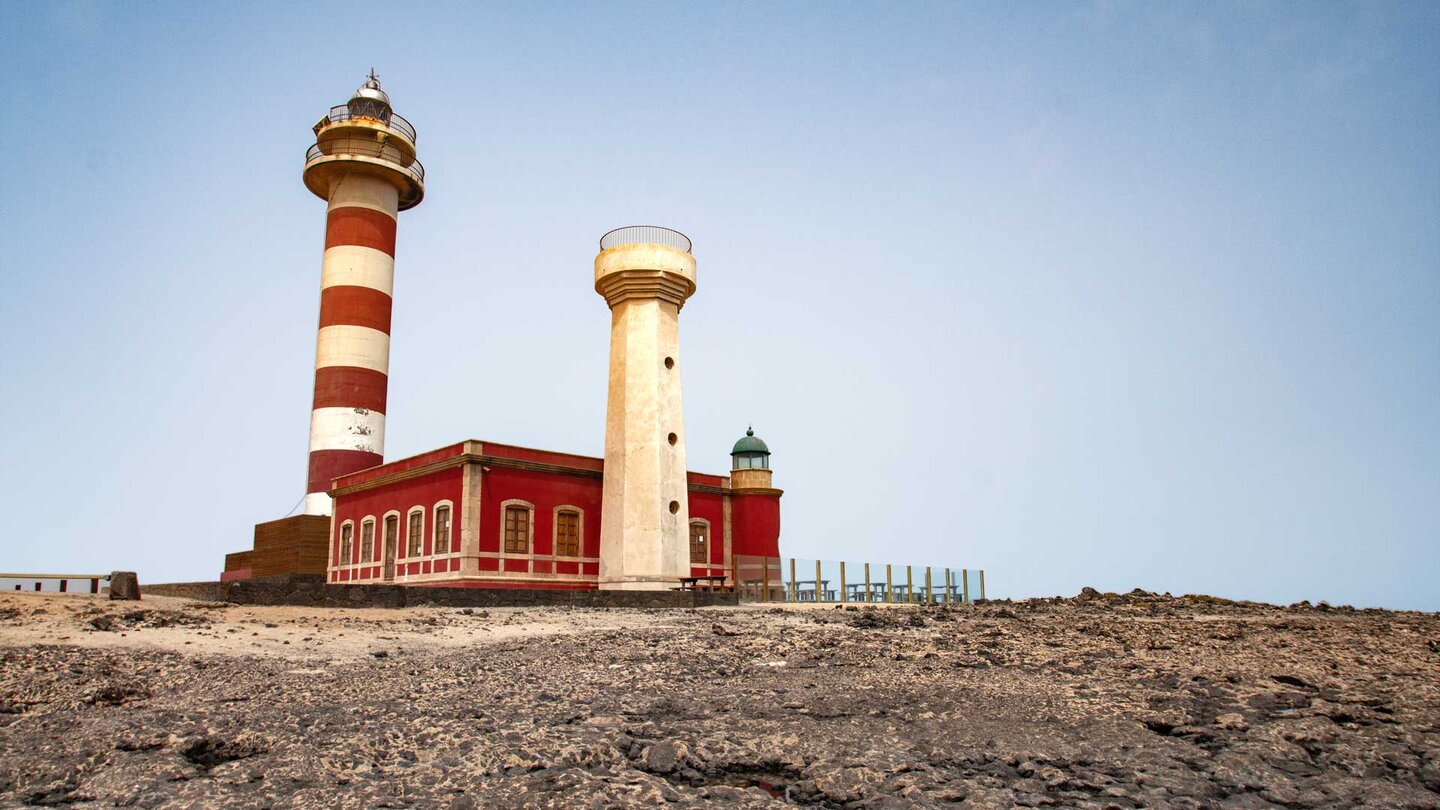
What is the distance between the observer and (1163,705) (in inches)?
283

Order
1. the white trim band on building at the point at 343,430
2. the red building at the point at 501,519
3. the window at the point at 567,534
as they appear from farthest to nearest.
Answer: the white trim band on building at the point at 343,430
the window at the point at 567,534
the red building at the point at 501,519

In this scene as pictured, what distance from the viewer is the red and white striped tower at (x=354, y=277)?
28875 mm

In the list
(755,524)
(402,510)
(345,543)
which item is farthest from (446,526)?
(755,524)

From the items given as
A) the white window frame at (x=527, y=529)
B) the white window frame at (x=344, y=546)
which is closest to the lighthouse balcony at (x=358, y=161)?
the white window frame at (x=344, y=546)

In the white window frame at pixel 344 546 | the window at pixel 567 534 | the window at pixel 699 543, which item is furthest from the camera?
the white window frame at pixel 344 546

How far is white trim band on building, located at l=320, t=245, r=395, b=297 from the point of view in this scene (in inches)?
1166

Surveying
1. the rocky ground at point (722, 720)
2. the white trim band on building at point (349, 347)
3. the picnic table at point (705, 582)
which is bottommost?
the rocky ground at point (722, 720)

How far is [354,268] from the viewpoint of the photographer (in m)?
29.7

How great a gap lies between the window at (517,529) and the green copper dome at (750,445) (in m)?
7.63

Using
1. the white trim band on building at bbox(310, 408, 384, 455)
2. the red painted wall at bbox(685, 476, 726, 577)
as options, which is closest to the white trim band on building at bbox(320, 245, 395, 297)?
the white trim band on building at bbox(310, 408, 384, 455)

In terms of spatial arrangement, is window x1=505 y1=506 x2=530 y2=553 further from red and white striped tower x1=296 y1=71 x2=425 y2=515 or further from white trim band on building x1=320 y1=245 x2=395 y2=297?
white trim band on building x1=320 y1=245 x2=395 y2=297

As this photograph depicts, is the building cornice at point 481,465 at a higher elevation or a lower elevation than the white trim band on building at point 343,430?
lower

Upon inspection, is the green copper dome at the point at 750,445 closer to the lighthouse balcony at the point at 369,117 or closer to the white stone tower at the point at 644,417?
the white stone tower at the point at 644,417

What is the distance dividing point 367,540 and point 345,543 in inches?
60.3
